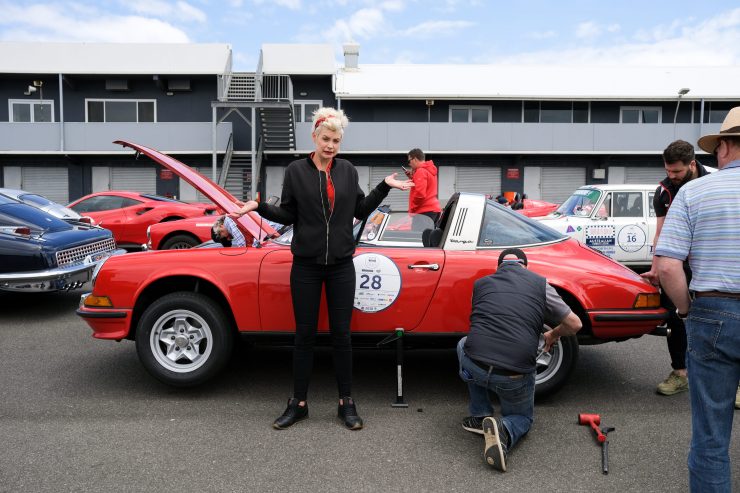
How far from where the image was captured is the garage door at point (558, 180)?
80.6 feet

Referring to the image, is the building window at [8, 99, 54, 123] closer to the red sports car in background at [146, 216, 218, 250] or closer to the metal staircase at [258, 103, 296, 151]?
the metal staircase at [258, 103, 296, 151]

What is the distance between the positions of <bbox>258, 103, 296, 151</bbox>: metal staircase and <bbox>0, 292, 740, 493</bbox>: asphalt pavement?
57.8 feet

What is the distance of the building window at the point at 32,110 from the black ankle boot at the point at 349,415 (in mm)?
24385

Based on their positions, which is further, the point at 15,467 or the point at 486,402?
the point at 486,402

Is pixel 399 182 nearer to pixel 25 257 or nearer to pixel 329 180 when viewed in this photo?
pixel 329 180

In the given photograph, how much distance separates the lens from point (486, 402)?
3.74 m

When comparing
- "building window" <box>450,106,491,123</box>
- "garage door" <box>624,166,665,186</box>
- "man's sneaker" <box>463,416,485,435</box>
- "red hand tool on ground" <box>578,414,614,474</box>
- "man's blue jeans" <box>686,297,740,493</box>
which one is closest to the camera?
"man's blue jeans" <box>686,297,740,493</box>

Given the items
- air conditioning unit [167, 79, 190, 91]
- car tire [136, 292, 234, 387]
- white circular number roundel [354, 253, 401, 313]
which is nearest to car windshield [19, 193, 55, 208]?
car tire [136, 292, 234, 387]

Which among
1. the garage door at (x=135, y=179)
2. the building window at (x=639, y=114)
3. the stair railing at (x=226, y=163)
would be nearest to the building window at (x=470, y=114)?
the building window at (x=639, y=114)

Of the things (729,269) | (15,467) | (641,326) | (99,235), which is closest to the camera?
(729,269)

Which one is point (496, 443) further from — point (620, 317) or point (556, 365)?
point (620, 317)

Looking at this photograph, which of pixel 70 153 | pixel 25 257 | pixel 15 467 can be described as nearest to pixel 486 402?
pixel 15 467

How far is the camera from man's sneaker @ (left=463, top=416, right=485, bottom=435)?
12.2 ft

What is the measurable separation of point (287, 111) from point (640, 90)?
13805 millimetres
